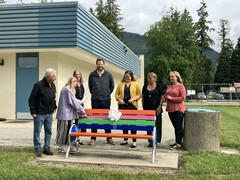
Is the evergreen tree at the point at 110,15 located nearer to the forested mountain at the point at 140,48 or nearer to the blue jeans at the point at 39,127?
the forested mountain at the point at 140,48

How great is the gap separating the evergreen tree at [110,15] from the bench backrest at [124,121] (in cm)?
5688

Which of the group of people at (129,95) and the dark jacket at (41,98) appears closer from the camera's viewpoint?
the dark jacket at (41,98)

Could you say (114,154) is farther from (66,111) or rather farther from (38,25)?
(38,25)

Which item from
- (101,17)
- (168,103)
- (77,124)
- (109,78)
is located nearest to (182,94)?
(168,103)

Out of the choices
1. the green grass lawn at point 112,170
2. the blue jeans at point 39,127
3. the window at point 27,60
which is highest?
the window at point 27,60

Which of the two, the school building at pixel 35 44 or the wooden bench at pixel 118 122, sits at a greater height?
the school building at pixel 35 44

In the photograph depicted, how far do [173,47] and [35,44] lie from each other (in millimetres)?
46593

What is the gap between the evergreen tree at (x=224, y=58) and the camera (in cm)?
8056

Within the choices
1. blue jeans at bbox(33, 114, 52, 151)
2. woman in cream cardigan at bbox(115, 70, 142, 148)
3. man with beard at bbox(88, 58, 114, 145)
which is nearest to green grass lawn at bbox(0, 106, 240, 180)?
blue jeans at bbox(33, 114, 52, 151)

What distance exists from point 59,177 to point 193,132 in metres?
3.49

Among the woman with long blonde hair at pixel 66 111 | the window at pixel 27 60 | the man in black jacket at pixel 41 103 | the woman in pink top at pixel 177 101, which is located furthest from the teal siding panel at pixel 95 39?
the man in black jacket at pixel 41 103

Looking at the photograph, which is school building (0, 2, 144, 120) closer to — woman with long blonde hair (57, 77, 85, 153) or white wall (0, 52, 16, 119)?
white wall (0, 52, 16, 119)

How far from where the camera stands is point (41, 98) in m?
7.21

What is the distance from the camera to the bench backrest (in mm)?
7160
